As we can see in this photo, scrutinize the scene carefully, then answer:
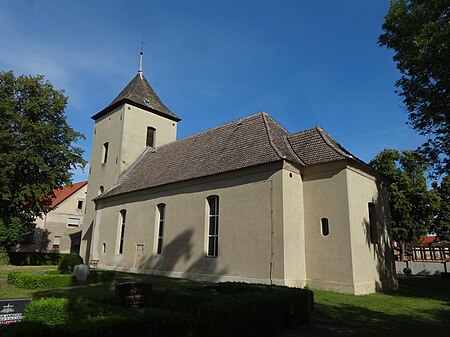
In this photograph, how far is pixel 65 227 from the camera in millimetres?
39688

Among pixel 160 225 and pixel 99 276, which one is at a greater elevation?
pixel 160 225

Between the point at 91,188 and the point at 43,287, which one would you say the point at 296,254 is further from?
the point at 91,188

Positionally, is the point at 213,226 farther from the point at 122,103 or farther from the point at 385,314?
the point at 122,103

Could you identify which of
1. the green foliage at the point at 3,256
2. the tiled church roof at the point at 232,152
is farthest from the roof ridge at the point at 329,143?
the green foliage at the point at 3,256

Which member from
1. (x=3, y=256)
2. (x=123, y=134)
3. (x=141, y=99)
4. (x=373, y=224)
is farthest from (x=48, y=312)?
(x=141, y=99)

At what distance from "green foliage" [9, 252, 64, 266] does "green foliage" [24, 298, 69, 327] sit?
2646cm

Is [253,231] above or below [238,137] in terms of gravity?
below

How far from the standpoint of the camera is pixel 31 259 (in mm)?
30062

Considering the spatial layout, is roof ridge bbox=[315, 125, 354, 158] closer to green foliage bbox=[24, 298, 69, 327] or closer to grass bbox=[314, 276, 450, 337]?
grass bbox=[314, 276, 450, 337]

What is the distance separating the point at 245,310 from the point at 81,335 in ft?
11.2

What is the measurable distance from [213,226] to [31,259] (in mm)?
21018

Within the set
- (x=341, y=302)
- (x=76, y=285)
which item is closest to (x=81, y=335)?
(x=341, y=302)

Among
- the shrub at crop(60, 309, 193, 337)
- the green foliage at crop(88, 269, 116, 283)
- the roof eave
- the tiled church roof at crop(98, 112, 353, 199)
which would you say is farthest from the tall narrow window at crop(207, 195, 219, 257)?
the roof eave

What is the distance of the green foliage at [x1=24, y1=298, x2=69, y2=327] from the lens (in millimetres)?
6699
